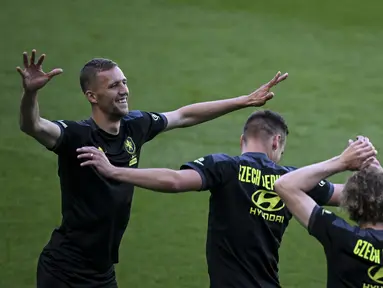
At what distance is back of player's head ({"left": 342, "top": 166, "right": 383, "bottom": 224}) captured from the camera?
11.1 ft

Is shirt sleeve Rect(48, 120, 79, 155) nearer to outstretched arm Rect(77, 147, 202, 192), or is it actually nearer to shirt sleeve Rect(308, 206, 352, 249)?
outstretched arm Rect(77, 147, 202, 192)

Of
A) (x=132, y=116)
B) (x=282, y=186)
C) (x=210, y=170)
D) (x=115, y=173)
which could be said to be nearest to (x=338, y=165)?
(x=282, y=186)

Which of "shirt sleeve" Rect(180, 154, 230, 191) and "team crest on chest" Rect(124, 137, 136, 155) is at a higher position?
"team crest on chest" Rect(124, 137, 136, 155)

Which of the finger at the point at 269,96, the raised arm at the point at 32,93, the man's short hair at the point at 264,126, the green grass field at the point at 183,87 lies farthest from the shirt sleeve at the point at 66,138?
the green grass field at the point at 183,87

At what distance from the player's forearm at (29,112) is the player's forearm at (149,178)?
1.93 ft

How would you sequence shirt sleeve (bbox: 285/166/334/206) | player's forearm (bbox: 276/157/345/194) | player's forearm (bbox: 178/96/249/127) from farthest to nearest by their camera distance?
1. player's forearm (bbox: 178/96/249/127)
2. shirt sleeve (bbox: 285/166/334/206)
3. player's forearm (bbox: 276/157/345/194)

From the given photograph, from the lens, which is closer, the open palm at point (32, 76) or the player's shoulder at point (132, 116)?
the open palm at point (32, 76)

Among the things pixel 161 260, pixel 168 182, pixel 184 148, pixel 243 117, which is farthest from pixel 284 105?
pixel 168 182

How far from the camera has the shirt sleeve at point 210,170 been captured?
160 inches

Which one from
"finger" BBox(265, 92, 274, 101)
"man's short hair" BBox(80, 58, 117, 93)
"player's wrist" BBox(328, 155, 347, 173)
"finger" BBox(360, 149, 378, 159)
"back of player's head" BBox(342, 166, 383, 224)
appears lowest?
"back of player's head" BBox(342, 166, 383, 224)

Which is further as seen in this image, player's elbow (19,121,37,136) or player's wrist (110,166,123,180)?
player's elbow (19,121,37,136)

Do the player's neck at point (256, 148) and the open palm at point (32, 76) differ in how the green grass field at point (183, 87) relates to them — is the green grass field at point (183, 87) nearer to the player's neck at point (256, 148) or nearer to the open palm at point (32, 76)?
the player's neck at point (256, 148)

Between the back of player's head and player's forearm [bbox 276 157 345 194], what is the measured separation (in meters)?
0.09

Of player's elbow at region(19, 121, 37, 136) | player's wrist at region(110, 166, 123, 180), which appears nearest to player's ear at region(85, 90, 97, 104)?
player's elbow at region(19, 121, 37, 136)
